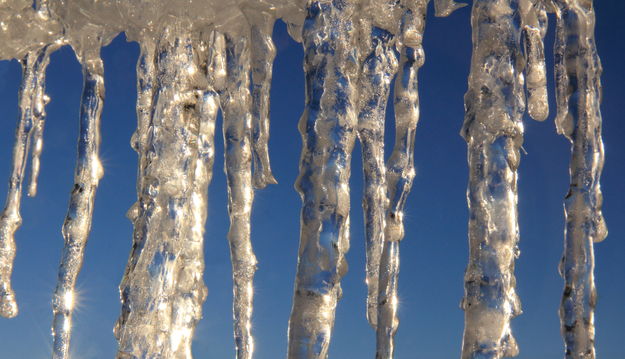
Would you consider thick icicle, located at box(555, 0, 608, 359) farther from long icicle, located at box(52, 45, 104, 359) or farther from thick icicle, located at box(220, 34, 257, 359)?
long icicle, located at box(52, 45, 104, 359)

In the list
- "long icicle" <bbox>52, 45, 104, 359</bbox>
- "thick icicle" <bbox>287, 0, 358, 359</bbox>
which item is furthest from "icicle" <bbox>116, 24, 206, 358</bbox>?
"long icicle" <bbox>52, 45, 104, 359</bbox>

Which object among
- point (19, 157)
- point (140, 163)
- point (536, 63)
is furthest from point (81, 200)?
point (536, 63)

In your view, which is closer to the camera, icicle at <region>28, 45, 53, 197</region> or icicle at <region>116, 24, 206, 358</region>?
icicle at <region>116, 24, 206, 358</region>

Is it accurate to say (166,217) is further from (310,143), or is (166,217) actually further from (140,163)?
(310,143)

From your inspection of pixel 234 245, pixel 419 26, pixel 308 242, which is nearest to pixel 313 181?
pixel 308 242

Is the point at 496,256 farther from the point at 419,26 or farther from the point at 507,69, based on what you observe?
the point at 419,26

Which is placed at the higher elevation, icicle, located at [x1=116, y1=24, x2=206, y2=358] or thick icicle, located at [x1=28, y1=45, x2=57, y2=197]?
thick icicle, located at [x1=28, y1=45, x2=57, y2=197]

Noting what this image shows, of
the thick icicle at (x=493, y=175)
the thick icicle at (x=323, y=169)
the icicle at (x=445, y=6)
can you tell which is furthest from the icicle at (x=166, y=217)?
the thick icicle at (x=493, y=175)
